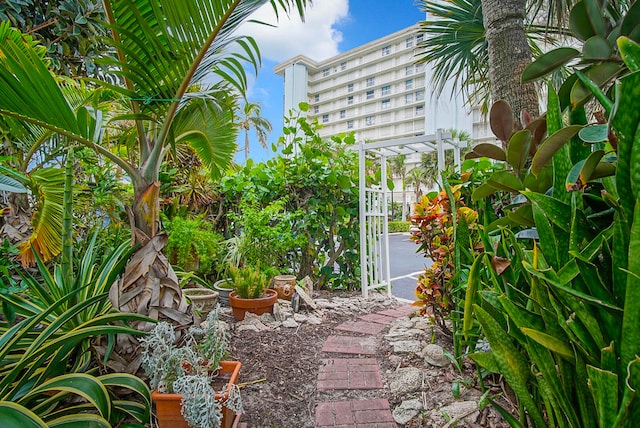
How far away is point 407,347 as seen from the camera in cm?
217

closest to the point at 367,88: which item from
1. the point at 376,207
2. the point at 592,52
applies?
the point at 376,207

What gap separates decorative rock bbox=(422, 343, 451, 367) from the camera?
72.2 inches

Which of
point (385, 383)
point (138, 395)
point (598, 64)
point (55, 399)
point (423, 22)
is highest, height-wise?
point (423, 22)

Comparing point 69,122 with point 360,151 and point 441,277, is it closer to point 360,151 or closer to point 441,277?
point 441,277

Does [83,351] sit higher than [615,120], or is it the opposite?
[615,120]

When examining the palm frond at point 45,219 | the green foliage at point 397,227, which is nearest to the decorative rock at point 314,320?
the palm frond at point 45,219

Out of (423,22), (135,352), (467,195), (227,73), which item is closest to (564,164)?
(467,195)

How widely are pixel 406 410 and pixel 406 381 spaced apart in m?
0.23

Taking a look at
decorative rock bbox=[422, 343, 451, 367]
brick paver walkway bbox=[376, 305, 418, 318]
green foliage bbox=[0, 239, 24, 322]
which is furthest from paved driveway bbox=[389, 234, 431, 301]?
green foliage bbox=[0, 239, 24, 322]

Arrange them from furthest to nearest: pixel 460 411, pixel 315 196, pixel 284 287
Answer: pixel 315 196 → pixel 284 287 → pixel 460 411

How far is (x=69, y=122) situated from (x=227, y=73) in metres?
0.71

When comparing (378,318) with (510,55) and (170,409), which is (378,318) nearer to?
(170,409)

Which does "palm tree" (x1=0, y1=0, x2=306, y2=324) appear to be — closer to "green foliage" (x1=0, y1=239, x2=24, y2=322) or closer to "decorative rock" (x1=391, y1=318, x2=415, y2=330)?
"green foliage" (x1=0, y1=239, x2=24, y2=322)

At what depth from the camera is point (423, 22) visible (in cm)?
336
